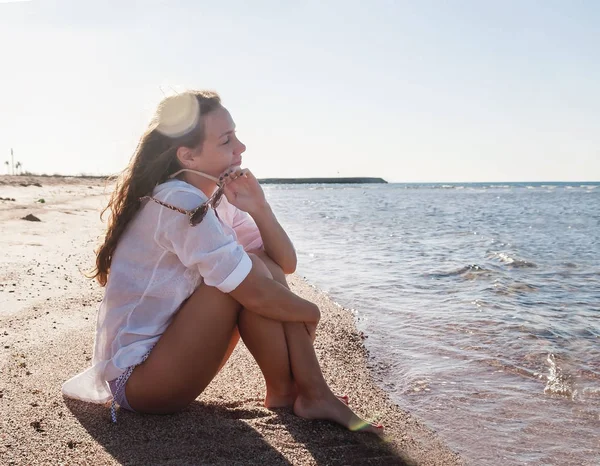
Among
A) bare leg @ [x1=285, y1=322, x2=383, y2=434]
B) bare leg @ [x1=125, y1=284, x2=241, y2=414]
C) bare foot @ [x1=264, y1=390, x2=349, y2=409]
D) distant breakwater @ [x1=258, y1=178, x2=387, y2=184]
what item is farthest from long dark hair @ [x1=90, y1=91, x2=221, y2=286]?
distant breakwater @ [x1=258, y1=178, x2=387, y2=184]

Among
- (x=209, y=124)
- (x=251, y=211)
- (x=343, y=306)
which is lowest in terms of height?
(x=343, y=306)

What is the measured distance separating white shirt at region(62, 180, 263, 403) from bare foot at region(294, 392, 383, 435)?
0.73m

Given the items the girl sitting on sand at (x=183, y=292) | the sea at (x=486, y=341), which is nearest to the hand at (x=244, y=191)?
the girl sitting on sand at (x=183, y=292)

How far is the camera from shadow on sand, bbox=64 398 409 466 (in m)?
2.35

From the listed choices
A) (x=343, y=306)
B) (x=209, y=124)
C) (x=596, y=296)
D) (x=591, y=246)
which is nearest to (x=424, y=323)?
(x=343, y=306)

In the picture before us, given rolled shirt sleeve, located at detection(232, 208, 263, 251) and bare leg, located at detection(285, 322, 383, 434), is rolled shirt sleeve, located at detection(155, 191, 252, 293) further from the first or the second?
rolled shirt sleeve, located at detection(232, 208, 263, 251)

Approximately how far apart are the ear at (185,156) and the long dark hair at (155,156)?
17 mm

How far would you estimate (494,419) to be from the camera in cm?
327

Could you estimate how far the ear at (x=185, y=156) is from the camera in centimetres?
263

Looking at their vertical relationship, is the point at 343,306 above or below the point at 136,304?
below

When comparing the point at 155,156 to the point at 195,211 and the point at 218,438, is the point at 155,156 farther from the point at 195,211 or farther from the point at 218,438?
the point at 218,438

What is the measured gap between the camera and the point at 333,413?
2.69 metres

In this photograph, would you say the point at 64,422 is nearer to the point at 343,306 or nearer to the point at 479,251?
the point at 343,306

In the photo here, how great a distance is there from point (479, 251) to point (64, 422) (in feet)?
33.5
